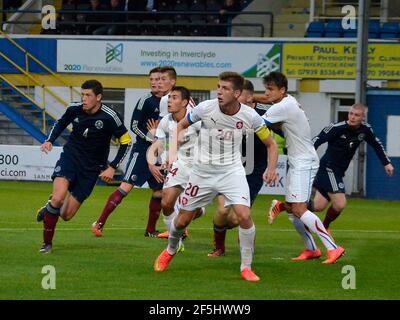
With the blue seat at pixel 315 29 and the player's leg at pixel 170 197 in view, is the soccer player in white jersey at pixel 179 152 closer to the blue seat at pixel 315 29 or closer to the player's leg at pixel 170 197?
the player's leg at pixel 170 197

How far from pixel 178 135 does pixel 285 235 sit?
202 inches

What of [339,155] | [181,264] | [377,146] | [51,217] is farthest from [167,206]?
[377,146]

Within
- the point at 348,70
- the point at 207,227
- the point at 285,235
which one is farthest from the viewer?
the point at 348,70

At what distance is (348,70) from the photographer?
31.6 metres

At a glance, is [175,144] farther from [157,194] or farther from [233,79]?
[157,194]

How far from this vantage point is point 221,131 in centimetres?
1259

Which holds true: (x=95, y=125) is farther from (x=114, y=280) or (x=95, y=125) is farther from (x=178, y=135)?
(x=114, y=280)

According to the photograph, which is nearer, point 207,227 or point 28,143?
point 207,227

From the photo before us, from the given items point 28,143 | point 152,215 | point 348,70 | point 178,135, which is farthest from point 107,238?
point 28,143

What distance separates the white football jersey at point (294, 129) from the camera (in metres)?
13.8

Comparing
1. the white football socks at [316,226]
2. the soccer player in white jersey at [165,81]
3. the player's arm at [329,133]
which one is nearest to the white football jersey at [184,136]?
the soccer player in white jersey at [165,81]

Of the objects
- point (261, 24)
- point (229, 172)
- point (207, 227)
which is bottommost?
point (207, 227)

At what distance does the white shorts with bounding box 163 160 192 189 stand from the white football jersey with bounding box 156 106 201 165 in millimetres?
80

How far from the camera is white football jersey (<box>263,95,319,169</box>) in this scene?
45.4 feet
